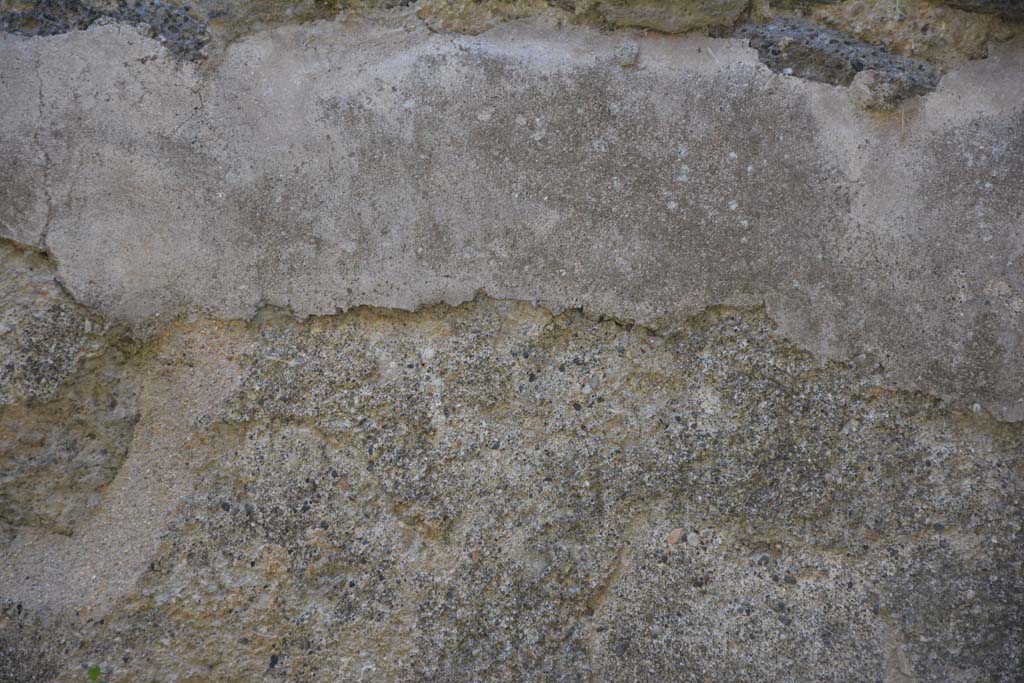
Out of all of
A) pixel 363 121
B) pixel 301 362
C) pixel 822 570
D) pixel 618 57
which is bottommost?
pixel 822 570

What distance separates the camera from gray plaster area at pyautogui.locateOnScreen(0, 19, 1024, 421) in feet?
5.63

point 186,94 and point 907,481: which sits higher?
point 186,94

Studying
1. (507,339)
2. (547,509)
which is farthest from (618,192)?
(547,509)

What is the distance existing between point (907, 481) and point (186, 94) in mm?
1643

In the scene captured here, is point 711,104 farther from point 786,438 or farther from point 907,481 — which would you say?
point 907,481

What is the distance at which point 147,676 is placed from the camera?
1711 mm

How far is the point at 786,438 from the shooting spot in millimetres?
1768

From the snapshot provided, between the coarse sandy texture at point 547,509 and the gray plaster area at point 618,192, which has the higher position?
the gray plaster area at point 618,192

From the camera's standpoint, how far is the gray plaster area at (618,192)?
172cm

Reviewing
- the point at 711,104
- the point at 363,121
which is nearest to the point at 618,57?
the point at 711,104

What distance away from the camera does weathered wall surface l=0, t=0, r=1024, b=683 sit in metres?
1.70

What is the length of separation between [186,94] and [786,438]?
138 centimetres

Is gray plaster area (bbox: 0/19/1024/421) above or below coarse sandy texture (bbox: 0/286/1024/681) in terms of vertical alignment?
above

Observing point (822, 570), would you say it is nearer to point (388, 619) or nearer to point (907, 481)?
point (907, 481)
